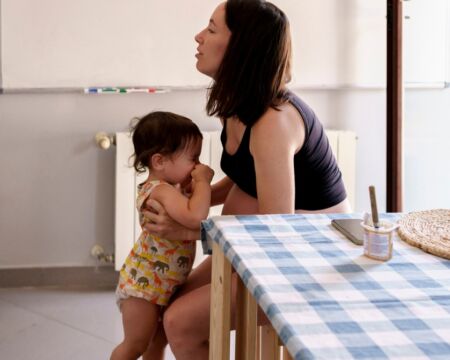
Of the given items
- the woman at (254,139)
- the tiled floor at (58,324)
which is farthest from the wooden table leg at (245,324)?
the tiled floor at (58,324)

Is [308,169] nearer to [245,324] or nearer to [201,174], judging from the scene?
[201,174]

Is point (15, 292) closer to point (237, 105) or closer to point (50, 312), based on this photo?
point (50, 312)

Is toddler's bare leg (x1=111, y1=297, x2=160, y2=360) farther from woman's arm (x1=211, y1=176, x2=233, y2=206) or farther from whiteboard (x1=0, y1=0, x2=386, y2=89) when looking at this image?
whiteboard (x1=0, y1=0, x2=386, y2=89)

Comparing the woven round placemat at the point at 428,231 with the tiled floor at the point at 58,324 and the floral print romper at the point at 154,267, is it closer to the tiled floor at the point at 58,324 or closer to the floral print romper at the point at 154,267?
the floral print romper at the point at 154,267

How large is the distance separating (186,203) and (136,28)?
117 centimetres

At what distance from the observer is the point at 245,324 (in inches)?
50.4

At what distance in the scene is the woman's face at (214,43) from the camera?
1.66 meters

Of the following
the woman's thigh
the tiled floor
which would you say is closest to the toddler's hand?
the woman's thigh

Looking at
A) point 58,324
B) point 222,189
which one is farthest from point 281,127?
point 58,324

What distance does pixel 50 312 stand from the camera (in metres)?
2.52

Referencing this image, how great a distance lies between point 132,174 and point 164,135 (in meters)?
0.98

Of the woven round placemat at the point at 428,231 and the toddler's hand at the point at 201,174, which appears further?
the toddler's hand at the point at 201,174

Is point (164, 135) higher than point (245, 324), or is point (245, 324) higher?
point (164, 135)

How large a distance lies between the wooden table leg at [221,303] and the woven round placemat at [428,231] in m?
0.32
